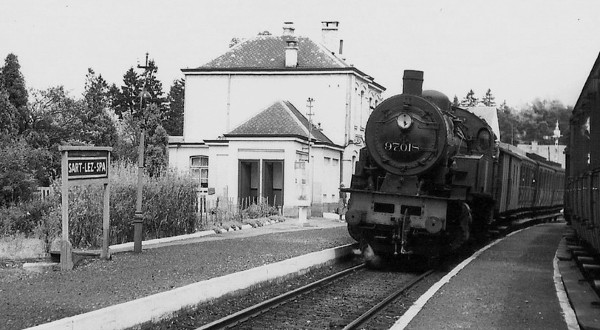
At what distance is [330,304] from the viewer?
1105 cm

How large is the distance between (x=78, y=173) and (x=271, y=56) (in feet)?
109

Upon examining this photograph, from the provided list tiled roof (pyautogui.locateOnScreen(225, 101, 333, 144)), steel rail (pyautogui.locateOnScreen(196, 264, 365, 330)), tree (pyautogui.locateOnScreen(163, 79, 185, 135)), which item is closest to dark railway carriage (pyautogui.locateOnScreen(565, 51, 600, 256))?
steel rail (pyautogui.locateOnScreen(196, 264, 365, 330))

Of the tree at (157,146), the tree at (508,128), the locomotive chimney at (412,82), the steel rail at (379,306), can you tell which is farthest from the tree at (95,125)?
the tree at (508,128)

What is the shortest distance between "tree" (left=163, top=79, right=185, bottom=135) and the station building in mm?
43651

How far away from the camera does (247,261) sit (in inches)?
565

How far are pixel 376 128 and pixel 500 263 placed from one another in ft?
13.8

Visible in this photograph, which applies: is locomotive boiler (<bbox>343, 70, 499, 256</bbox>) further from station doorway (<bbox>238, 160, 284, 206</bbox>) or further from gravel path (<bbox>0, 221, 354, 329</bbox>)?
station doorway (<bbox>238, 160, 284, 206</bbox>)

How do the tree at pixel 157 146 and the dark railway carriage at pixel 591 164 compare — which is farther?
the tree at pixel 157 146

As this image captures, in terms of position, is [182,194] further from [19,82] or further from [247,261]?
[19,82]

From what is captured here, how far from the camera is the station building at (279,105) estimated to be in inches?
1554

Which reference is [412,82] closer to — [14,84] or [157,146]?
[14,84]

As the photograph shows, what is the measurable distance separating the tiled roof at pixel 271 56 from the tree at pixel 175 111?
4321 centimetres

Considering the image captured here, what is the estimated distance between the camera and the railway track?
30.7ft

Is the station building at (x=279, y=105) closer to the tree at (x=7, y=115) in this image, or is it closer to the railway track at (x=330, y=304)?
the tree at (x=7, y=115)
